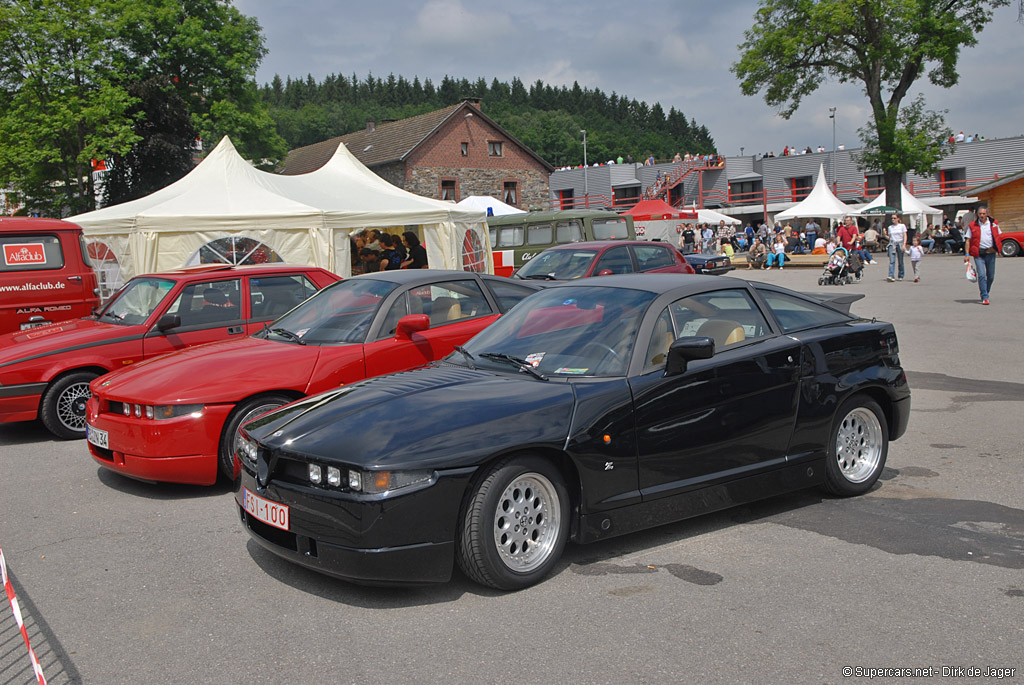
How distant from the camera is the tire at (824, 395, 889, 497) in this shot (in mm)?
5508

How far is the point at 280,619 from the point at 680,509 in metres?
2.14

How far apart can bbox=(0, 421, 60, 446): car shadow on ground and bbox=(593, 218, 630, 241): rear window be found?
16039mm

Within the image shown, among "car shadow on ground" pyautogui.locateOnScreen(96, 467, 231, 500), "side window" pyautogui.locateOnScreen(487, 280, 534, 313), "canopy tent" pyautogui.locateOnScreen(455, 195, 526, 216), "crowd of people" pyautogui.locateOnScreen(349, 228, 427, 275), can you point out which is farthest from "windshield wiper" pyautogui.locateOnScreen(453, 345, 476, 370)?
"canopy tent" pyautogui.locateOnScreen(455, 195, 526, 216)

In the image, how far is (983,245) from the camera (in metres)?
16.8

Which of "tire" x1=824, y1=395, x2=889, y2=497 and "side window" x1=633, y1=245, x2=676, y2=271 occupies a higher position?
"side window" x1=633, y1=245, x2=676, y2=271

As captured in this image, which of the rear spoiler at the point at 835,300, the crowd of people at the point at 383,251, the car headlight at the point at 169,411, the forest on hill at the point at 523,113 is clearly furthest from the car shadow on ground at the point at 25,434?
the forest on hill at the point at 523,113

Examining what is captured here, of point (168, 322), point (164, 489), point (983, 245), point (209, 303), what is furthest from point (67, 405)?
point (983, 245)

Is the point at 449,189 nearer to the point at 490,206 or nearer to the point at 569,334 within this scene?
the point at 490,206

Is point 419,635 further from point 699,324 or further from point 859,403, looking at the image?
point 859,403

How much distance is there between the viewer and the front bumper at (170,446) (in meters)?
5.88

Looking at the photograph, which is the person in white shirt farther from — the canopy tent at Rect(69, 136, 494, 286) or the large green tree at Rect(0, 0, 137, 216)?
the large green tree at Rect(0, 0, 137, 216)

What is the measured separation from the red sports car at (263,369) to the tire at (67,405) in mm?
1840

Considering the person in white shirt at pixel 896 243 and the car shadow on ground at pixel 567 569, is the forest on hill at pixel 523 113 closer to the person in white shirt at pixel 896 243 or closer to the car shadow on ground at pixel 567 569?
the person in white shirt at pixel 896 243

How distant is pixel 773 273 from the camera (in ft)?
102
